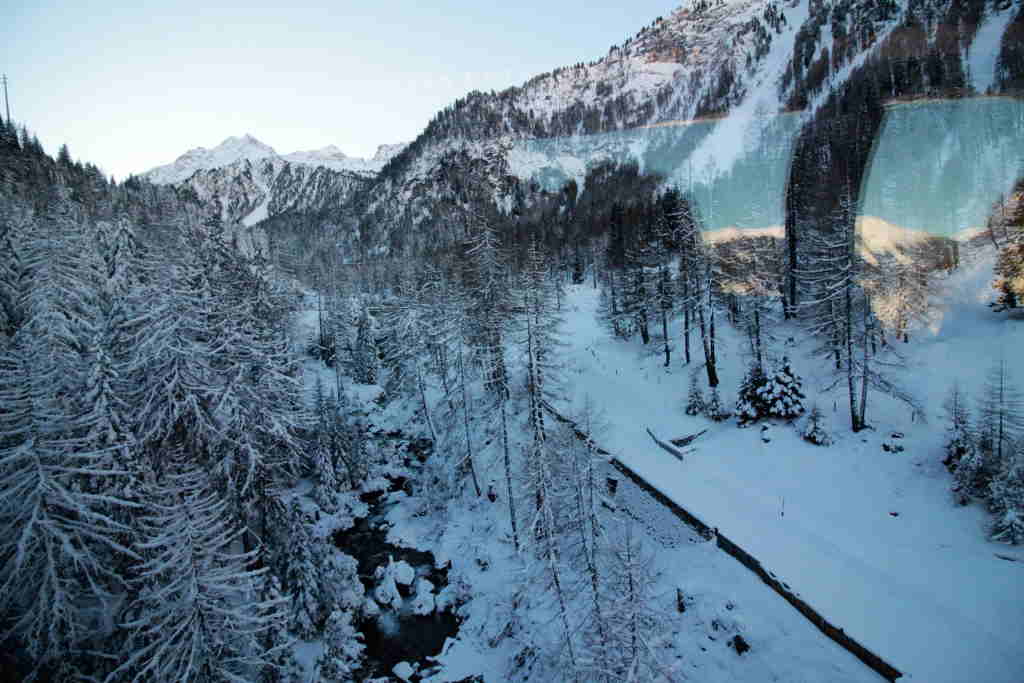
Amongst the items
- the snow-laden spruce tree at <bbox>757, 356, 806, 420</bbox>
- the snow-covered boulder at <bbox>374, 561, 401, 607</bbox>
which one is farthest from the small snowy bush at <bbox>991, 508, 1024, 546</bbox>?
the snow-covered boulder at <bbox>374, 561, 401, 607</bbox>

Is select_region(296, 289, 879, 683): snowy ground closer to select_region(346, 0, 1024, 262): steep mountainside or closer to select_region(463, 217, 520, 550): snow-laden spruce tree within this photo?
select_region(463, 217, 520, 550): snow-laden spruce tree

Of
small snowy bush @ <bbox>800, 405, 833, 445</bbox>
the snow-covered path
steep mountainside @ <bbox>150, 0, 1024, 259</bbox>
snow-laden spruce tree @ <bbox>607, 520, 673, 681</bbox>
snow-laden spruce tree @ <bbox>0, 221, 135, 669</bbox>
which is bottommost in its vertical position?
the snow-covered path

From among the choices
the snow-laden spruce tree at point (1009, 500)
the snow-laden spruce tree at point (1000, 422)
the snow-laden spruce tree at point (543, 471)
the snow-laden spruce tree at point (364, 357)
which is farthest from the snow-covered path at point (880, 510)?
the snow-laden spruce tree at point (364, 357)

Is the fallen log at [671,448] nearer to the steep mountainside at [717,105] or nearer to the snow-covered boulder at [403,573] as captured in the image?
the snow-covered boulder at [403,573]

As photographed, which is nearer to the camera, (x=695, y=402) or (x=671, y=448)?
(x=671, y=448)

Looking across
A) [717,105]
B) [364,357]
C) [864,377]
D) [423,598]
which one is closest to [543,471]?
[423,598]

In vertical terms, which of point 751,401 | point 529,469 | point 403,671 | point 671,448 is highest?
point 529,469

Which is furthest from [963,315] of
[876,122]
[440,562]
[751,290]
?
[876,122]

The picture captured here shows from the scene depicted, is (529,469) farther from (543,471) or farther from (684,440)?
(684,440)

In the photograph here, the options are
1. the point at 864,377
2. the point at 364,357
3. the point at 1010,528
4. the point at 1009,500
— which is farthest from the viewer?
the point at 364,357
